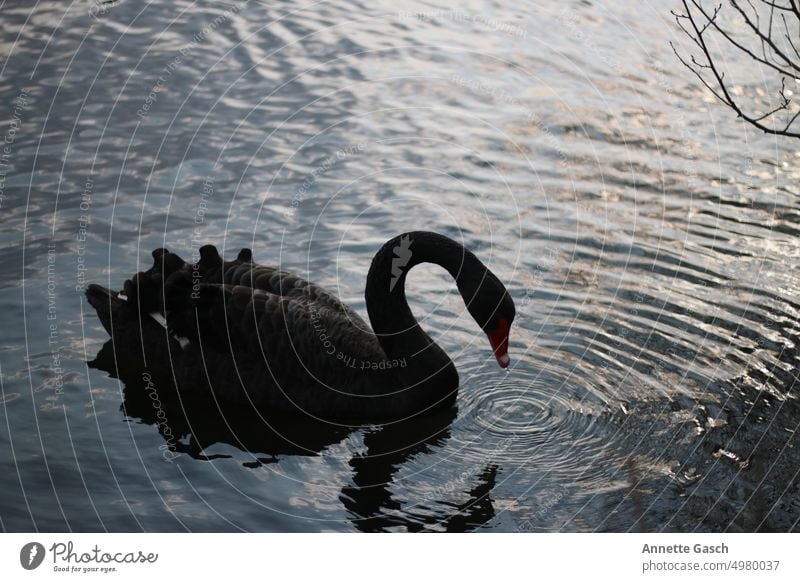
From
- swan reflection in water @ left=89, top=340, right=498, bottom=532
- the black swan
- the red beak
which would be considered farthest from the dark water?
the red beak

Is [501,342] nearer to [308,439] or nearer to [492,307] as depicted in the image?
[492,307]

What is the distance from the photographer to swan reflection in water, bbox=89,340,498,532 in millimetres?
5375

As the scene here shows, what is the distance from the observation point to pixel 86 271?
7.11 m

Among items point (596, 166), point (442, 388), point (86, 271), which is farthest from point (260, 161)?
point (442, 388)

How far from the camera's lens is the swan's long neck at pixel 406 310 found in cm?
617

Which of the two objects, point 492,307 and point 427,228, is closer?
point 492,307

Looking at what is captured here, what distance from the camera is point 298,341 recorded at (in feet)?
20.4

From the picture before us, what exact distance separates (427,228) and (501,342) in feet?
7.17

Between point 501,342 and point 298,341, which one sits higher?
point 501,342

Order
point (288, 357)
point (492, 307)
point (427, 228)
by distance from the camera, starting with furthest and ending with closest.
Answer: point (427, 228)
point (288, 357)
point (492, 307)

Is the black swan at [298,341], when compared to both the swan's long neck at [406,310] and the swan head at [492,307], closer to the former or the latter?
the swan's long neck at [406,310]

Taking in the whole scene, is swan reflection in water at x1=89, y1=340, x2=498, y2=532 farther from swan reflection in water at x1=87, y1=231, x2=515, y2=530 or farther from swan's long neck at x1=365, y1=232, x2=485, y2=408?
swan's long neck at x1=365, y1=232, x2=485, y2=408

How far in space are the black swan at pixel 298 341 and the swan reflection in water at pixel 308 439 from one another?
0.09 metres

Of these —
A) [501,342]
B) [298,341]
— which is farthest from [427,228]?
[501,342]
